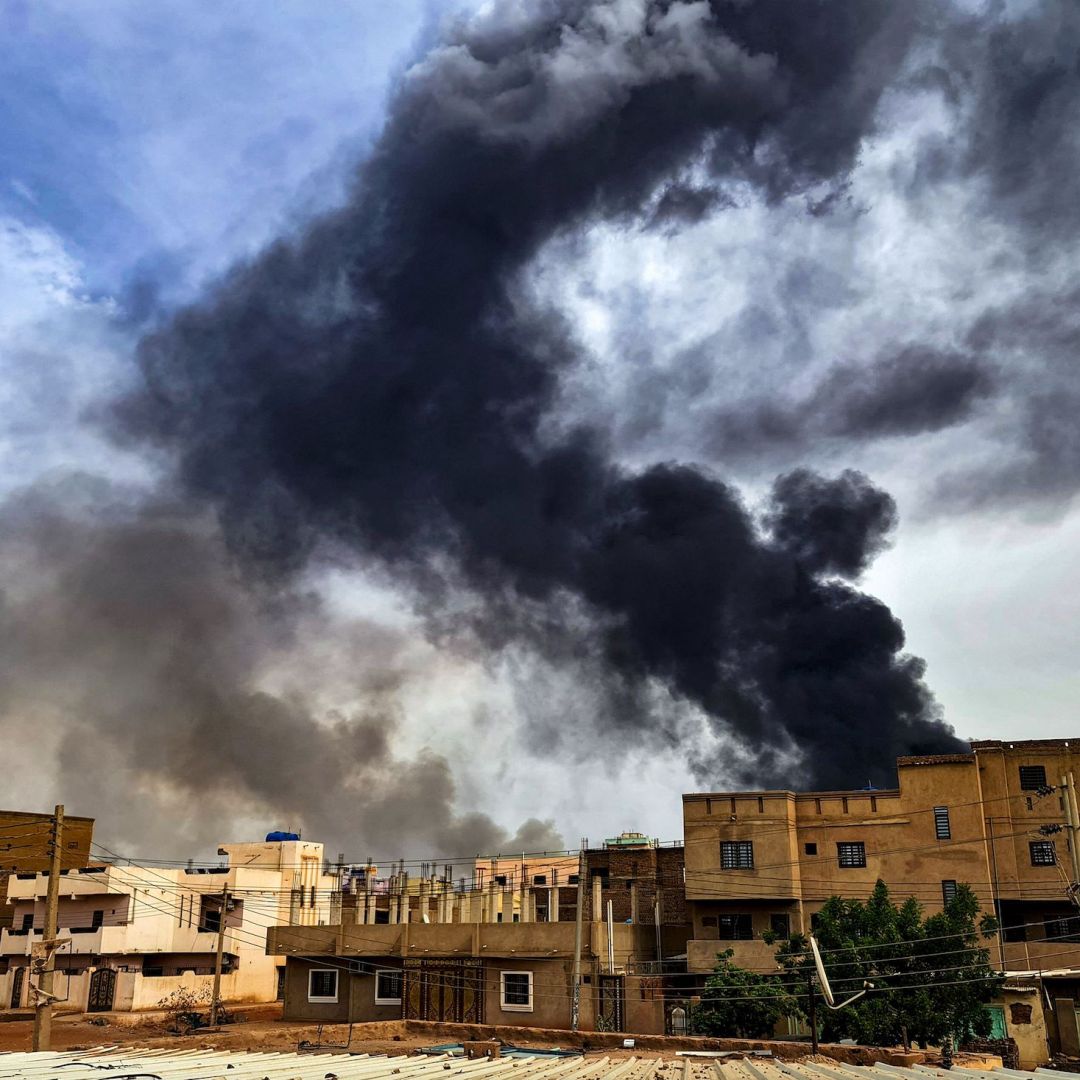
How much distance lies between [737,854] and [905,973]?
2112 centimetres

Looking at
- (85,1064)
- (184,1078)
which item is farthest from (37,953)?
(184,1078)

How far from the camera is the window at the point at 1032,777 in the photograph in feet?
204

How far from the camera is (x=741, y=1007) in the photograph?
46.7m

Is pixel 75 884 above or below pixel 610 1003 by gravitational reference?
above

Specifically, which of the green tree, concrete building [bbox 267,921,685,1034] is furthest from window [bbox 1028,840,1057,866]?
concrete building [bbox 267,921,685,1034]

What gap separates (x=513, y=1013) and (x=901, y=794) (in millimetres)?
25415

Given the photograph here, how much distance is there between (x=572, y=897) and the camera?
70.4 metres

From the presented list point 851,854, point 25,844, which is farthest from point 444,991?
point 25,844

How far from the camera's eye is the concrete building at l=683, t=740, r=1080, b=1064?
60688 mm

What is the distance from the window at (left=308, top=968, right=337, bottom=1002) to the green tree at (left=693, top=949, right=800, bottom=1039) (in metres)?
22.6

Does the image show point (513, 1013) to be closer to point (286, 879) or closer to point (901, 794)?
point (901, 794)

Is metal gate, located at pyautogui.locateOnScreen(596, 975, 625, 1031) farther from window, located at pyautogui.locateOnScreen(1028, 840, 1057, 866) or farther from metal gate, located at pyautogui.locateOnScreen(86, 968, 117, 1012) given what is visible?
metal gate, located at pyautogui.locateOnScreen(86, 968, 117, 1012)

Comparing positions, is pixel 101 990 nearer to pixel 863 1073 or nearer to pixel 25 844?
pixel 25 844

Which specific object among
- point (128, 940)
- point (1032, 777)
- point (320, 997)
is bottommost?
point (320, 997)
